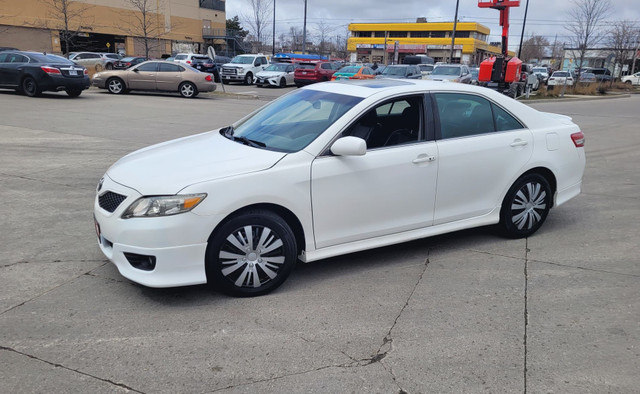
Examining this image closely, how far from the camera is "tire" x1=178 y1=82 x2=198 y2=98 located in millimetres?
21972

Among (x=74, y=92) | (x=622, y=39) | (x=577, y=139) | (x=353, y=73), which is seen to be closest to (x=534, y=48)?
(x=622, y=39)

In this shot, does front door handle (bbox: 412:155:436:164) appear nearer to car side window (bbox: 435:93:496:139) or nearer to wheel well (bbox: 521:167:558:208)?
car side window (bbox: 435:93:496:139)

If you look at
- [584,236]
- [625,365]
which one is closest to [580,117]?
[584,236]

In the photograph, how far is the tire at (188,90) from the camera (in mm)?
21972

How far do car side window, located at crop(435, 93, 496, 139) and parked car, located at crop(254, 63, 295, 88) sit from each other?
1026 inches

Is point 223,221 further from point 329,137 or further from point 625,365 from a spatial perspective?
point 625,365

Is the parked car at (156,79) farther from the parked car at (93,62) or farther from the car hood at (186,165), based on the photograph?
the car hood at (186,165)

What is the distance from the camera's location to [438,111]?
4773 mm

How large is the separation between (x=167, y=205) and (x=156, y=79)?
19.7 metres

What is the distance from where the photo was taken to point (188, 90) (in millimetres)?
22062

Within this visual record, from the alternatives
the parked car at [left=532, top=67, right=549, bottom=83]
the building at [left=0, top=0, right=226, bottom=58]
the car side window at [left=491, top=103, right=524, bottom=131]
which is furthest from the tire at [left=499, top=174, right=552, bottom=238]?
the building at [left=0, top=0, right=226, bottom=58]

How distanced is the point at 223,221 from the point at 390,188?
1456 millimetres

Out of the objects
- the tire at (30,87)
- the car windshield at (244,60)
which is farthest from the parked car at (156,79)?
the car windshield at (244,60)

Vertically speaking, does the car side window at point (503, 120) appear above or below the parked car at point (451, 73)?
below
